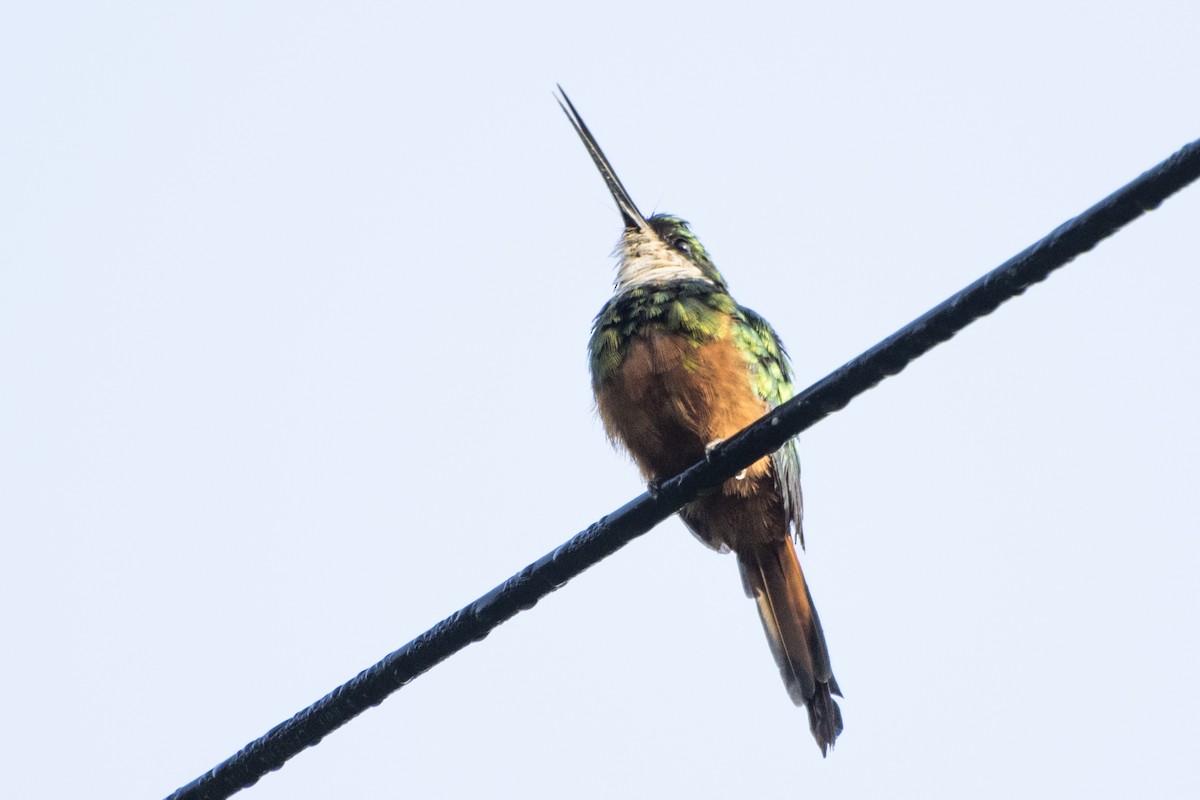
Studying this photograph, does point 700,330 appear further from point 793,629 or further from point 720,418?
point 793,629

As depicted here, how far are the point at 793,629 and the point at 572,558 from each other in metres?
2.03

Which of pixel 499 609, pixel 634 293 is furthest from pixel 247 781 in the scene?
pixel 634 293

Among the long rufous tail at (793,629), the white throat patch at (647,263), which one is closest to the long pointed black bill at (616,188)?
the white throat patch at (647,263)

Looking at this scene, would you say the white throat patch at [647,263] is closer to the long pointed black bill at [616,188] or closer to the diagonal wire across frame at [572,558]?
the long pointed black bill at [616,188]

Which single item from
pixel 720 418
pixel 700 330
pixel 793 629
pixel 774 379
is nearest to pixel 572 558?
pixel 720 418

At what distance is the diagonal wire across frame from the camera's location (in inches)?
97.1

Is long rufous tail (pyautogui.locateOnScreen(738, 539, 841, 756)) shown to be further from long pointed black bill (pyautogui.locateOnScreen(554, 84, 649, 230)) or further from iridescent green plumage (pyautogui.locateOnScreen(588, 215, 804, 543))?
long pointed black bill (pyautogui.locateOnScreen(554, 84, 649, 230))

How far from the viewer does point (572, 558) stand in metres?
2.85

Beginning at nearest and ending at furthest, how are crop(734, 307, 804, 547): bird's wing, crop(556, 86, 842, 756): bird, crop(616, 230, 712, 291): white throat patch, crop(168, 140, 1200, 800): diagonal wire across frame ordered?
crop(168, 140, 1200, 800): diagonal wire across frame < crop(556, 86, 842, 756): bird < crop(734, 307, 804, 547): bird's wing < crop(616, 230, 712, 291): white throat patch

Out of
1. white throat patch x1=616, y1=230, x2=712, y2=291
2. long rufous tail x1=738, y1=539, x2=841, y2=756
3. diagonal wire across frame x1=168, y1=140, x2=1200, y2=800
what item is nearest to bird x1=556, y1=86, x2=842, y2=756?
long rufous tail x1=738, y1=539, x2=841, y2=756

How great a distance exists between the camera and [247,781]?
2.77 m

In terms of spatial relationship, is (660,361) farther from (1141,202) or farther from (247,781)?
(1141,202)

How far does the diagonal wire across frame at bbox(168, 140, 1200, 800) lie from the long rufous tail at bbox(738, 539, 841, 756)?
1.81 m

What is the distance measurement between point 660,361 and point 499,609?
5.73 ft
